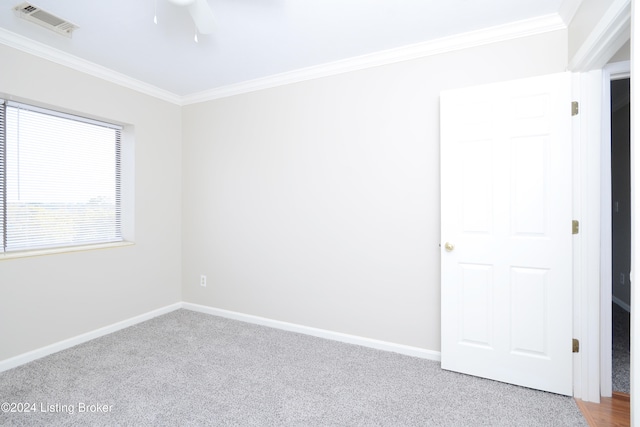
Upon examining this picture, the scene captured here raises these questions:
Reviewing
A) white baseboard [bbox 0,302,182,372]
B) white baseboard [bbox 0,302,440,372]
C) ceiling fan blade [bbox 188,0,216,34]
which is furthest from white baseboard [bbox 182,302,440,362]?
ceiling fan blade [bbox 188,0,216,34]

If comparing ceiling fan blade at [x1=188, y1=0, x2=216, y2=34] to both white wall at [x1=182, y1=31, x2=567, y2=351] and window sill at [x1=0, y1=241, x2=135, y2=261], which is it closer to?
white wall at [x1=182, y1=31, x2=567, y2=351]

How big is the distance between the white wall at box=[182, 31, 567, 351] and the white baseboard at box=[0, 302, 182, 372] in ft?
1.44

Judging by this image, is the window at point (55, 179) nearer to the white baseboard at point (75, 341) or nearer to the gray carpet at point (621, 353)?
the white baseboard at point (75, 341)

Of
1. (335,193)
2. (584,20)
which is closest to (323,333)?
(335,193)

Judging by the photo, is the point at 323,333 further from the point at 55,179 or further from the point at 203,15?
the point at 55,179

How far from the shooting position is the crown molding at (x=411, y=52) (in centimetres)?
213

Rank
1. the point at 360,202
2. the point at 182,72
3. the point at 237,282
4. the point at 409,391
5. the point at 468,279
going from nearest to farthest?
the point at 409,391 < the point at 468,279 < the point at 360,202 < the point at 182,72 < the point at 237,282

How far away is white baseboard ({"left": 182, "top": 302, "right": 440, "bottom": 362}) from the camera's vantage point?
251cm

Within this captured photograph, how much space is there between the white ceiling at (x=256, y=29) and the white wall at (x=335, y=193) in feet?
0.78

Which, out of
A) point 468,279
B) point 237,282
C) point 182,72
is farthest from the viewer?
point 237,282

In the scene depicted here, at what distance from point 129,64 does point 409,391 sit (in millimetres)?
3482

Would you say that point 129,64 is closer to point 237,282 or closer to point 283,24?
point 283,24

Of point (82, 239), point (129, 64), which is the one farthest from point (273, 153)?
point (82, 239)

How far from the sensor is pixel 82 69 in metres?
2.74
